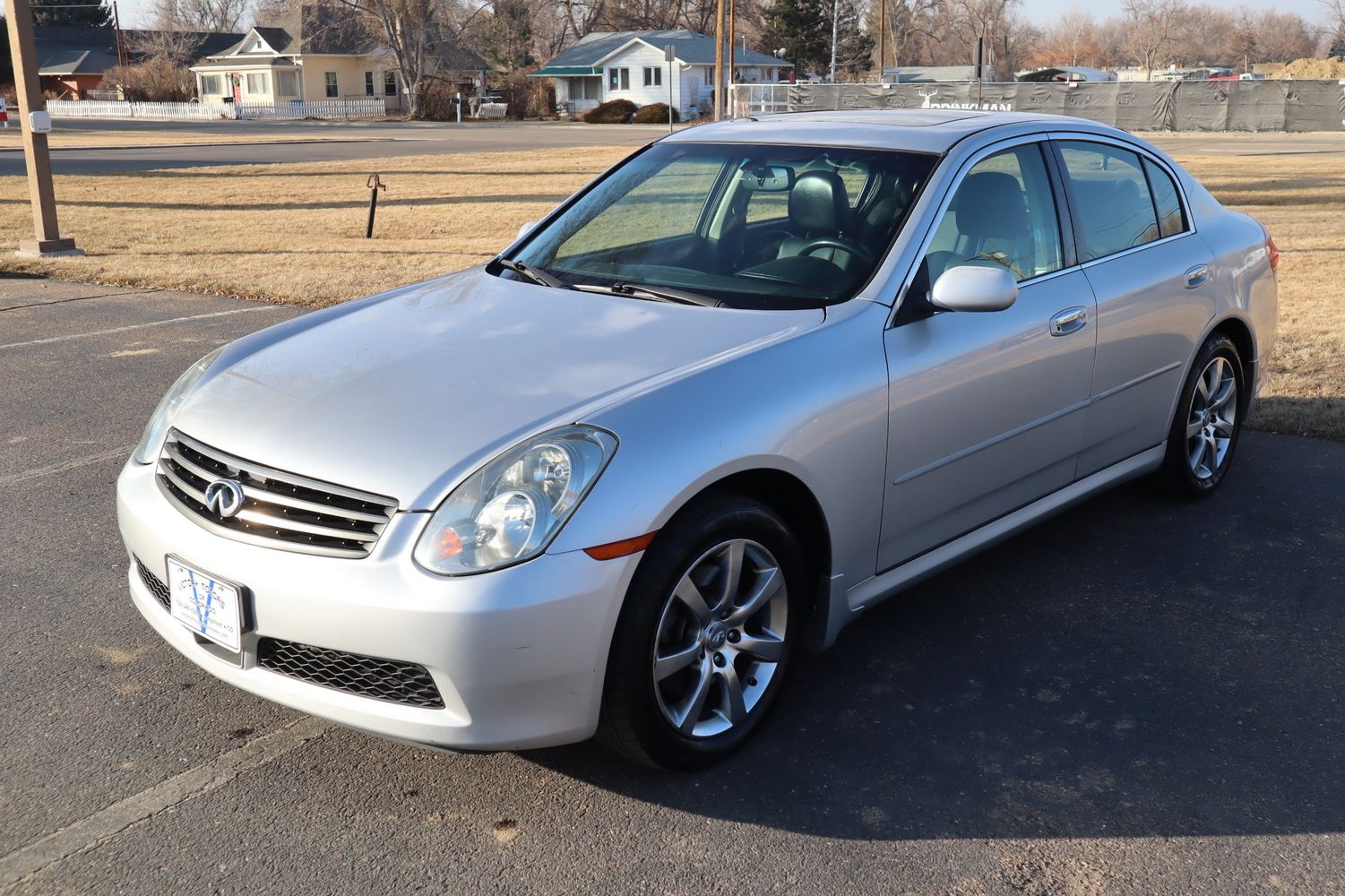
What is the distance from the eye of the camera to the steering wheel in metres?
3.80

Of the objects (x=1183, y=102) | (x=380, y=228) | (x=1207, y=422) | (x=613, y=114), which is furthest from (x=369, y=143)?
(x=1207, y=422)

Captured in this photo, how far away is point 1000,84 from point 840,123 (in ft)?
131

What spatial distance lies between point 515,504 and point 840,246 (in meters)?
1.59

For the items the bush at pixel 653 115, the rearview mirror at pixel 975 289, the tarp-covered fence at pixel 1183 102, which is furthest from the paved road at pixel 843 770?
the bush at pixel 653 115

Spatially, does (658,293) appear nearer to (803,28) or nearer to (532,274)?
(532,274)

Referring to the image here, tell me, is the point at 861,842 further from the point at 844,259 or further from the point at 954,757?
the point at 844,259

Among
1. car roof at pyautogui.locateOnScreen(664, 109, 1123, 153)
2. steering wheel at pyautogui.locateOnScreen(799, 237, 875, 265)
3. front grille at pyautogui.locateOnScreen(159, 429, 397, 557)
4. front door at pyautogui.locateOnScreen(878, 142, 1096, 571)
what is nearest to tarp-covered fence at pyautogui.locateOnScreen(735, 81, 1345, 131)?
car roof at pyautogui.locateOnScreen(664, 109, 1123, 153)

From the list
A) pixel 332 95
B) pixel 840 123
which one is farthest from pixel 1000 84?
pixel 332 95

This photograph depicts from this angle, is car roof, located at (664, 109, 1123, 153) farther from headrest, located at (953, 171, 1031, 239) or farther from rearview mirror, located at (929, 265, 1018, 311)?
rearview mirror, located at (929, 265, 1018, 311)

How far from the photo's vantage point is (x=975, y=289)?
352 cm

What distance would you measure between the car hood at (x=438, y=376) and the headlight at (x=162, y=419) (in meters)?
0.08

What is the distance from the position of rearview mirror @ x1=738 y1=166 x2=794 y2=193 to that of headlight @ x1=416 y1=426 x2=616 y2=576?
1.72 metres

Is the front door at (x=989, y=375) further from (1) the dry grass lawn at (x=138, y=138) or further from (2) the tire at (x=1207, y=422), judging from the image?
(1) the dry grass lawn at (x=138, y=138)

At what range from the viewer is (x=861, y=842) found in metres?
2.89
